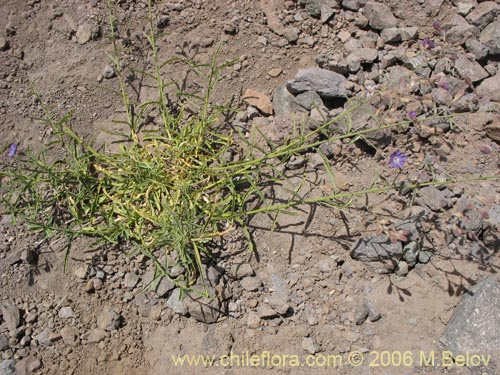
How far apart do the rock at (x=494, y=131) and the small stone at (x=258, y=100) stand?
51.0 inches

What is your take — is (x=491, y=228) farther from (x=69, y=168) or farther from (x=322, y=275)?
(x=69, y=168)

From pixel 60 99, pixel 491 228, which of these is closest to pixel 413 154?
pixel 491 228

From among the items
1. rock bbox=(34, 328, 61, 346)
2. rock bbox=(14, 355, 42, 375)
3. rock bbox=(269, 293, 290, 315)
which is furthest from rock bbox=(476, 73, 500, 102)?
rock bbox=(14, 355, 42, 375)

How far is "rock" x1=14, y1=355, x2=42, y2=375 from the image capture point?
8.96ft

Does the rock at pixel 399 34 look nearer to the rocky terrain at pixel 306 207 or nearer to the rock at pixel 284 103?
the rocky terrain at pixel 306 207

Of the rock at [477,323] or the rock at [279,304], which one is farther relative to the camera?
the rock at [279,304]

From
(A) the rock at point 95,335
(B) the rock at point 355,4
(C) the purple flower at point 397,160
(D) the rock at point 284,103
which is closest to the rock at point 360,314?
(C) the purple flower at point 397,160

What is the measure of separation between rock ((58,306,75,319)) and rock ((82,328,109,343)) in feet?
0.45

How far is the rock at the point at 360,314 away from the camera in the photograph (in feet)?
8.99

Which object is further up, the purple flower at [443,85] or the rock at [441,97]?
the purple flower at [443,85]

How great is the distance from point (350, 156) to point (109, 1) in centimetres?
177

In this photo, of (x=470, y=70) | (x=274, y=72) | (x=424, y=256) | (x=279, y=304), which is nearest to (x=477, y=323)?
(x=424, y=256)

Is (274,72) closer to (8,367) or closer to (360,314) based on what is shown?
(360,314)

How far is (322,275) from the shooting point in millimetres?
2871
